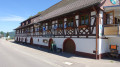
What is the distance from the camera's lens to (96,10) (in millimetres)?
10398

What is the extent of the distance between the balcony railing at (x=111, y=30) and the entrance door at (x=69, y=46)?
3.97 meters

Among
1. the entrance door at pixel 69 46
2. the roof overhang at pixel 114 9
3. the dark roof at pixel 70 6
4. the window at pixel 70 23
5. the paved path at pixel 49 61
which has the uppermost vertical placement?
the dark roof at pixel 70 6

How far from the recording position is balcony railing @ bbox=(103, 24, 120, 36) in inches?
383

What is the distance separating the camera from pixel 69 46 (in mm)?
13516

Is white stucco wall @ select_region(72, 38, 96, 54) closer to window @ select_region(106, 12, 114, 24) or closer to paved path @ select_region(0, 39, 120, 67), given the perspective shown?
paved path @ select_region(0, 39, 120, 67)

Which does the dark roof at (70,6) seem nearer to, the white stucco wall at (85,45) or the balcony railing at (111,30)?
the balcony railing at (111,30)

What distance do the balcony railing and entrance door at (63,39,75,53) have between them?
3.97 meters

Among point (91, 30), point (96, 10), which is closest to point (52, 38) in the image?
point (91, 30)

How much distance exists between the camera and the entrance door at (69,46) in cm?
1304

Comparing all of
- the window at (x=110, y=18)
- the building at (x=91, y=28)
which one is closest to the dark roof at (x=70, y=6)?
the building at (x=91, y=28)

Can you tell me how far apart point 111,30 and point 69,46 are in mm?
5318

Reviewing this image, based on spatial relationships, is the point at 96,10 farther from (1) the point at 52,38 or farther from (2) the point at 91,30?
(1) the point at 52,38

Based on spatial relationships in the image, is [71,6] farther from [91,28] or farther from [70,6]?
[91,28]

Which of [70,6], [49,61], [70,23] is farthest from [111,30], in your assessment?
[70,6]
